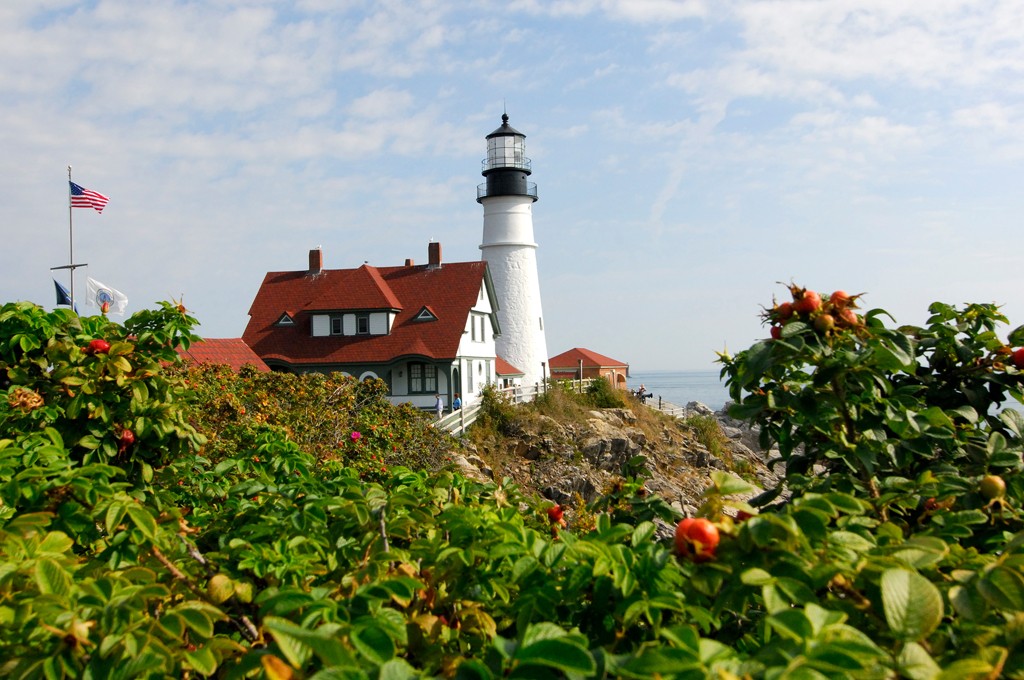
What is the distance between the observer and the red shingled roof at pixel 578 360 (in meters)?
48.8

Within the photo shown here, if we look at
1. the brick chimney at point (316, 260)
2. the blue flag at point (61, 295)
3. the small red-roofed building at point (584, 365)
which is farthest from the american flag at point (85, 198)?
the small red-roofed building at point (584, 365)

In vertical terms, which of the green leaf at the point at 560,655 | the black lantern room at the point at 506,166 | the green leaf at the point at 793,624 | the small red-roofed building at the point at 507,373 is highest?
the black lantern room at the point at 506,166

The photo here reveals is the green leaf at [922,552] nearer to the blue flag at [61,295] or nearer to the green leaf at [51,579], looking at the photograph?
the green leaf at [51,579]

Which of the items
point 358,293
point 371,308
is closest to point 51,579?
point 371,308

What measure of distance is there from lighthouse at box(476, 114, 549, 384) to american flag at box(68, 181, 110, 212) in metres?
18.6

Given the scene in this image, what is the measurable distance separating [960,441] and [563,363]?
4608cm

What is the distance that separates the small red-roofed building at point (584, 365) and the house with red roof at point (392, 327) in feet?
44.6

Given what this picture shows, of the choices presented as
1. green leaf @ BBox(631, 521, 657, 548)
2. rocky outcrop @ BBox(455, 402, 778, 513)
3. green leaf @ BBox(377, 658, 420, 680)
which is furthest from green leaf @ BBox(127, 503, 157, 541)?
rocky outcrop @ BBox(455, 402, 778, 513)

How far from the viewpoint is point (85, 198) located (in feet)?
70.8

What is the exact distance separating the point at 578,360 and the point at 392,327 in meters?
18.2

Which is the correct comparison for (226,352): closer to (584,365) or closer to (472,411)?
(472,411)

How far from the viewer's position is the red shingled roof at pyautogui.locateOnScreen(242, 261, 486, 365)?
32.1 m

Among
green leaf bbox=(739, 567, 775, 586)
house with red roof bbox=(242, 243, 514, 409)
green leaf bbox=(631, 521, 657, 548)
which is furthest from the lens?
house with red roof bbox=(242, 243, 514, 409)

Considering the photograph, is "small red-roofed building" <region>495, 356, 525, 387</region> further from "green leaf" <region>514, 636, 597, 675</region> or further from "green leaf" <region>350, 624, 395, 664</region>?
"green leaf" <region>514, 636, 597, 675</region>
